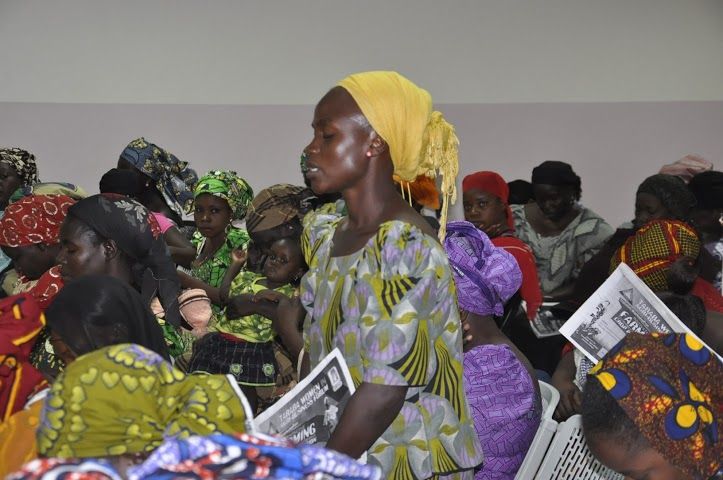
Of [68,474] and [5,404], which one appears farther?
[5,404]

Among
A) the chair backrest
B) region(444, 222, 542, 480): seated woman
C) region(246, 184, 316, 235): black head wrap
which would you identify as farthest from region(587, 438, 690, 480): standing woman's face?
region(246, 184, 316, 235): black head wrap

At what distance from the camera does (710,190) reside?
5277 millimetres

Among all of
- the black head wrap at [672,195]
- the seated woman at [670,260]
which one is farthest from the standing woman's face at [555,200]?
the seated woman at [670,260]

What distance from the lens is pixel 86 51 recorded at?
6.61 m

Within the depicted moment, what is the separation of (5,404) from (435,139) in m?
1.20

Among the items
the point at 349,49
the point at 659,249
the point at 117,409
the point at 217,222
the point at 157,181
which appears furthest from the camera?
the point at 349,49

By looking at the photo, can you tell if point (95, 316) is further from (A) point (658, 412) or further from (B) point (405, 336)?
(A) point (658, 412)

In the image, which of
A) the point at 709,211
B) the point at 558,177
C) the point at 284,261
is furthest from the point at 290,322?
the point at 558,177

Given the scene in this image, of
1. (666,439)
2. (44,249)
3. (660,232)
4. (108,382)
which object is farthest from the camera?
(660,232)

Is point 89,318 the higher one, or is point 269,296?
point 89,318

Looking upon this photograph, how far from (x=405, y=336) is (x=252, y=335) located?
5.97 ft

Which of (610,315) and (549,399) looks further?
(549,399)

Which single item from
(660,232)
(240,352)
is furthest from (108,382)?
(660,232)

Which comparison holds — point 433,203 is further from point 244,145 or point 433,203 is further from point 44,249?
point 244,145
